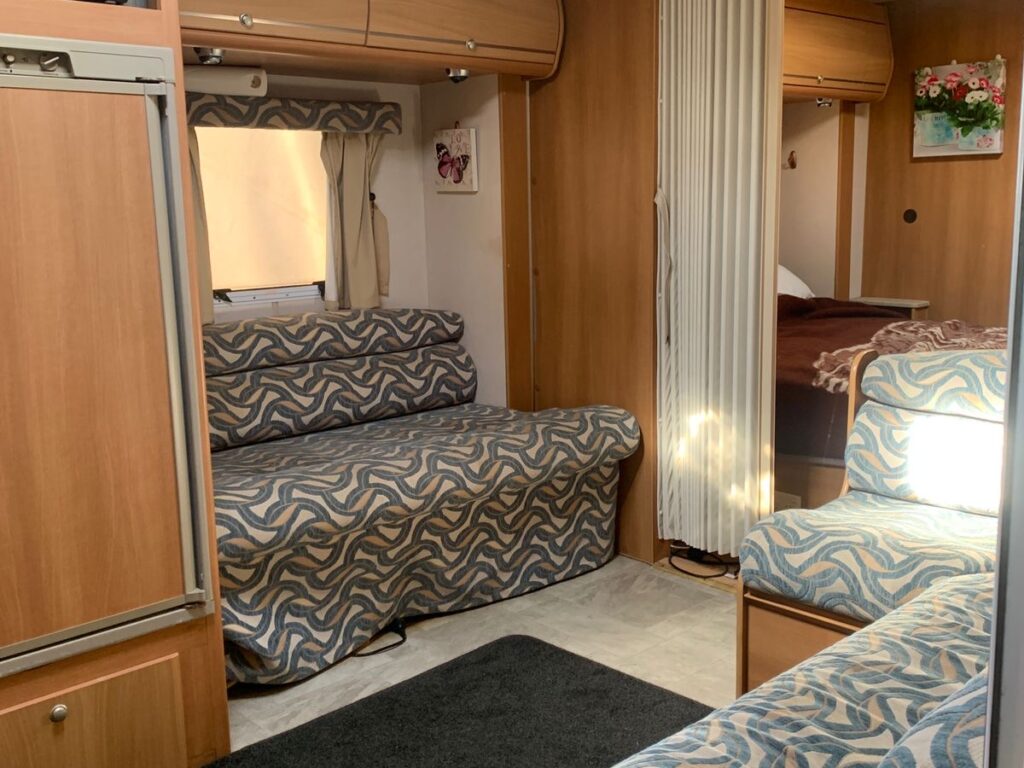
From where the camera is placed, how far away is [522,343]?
4.27 meters

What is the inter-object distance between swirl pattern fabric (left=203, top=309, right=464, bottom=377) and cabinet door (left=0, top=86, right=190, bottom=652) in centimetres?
122

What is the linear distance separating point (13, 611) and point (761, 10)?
285cm

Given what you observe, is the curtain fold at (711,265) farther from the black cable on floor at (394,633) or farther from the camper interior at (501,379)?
the black cable on floor at (394,633)

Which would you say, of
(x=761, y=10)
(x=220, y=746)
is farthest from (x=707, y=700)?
(x=761, y=10)

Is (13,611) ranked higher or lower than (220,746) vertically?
higher

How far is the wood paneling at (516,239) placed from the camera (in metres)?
4.09

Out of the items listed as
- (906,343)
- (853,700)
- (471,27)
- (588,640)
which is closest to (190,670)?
(588,640)

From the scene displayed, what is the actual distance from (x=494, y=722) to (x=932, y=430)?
146cm

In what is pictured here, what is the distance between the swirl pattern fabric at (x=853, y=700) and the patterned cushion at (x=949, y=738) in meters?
0.23

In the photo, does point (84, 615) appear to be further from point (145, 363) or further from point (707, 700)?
point (707, 700)

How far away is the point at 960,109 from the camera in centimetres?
414

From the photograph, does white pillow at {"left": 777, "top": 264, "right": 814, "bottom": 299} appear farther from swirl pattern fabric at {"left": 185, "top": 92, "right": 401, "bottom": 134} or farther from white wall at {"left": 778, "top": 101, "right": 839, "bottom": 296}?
swirl pattern fabric at {"left": 185, "top": 92, "right": 401, "bottom": 134}

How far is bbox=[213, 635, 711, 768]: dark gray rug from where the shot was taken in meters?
2.64

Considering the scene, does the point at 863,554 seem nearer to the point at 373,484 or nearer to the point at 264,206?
the point at 373,484
